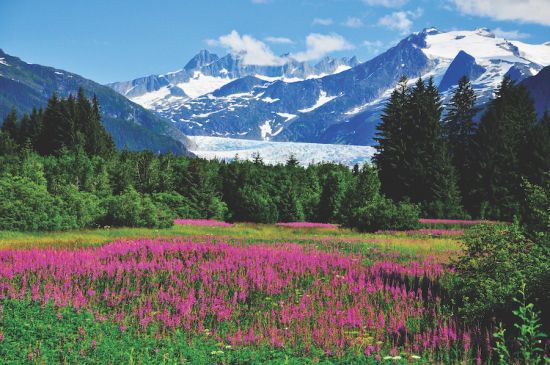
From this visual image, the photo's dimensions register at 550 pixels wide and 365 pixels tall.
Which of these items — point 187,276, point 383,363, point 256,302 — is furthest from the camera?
point 187,276

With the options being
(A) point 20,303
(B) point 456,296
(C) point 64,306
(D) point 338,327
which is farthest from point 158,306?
(B) point 456,296

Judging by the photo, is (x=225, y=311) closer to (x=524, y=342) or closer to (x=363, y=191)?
(x=524, y=342)

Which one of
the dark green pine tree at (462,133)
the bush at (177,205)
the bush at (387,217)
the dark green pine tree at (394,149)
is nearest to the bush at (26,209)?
the bush at (387,217)

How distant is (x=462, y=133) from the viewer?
5919 cm

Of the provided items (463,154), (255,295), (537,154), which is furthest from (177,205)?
(255,295)

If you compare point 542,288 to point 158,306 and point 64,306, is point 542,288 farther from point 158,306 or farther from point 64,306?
point 64,306

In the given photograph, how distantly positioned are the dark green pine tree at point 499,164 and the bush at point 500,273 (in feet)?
117

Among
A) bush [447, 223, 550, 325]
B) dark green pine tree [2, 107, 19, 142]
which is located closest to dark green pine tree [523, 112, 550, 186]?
bush [447, 223, 550, 325]

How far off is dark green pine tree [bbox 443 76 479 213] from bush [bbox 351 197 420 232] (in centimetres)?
1996

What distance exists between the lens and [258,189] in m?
47.9

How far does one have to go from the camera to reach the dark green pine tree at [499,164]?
A: 44.2 meters

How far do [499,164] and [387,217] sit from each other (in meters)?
21.0

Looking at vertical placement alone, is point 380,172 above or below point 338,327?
above

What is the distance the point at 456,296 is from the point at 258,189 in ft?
125
